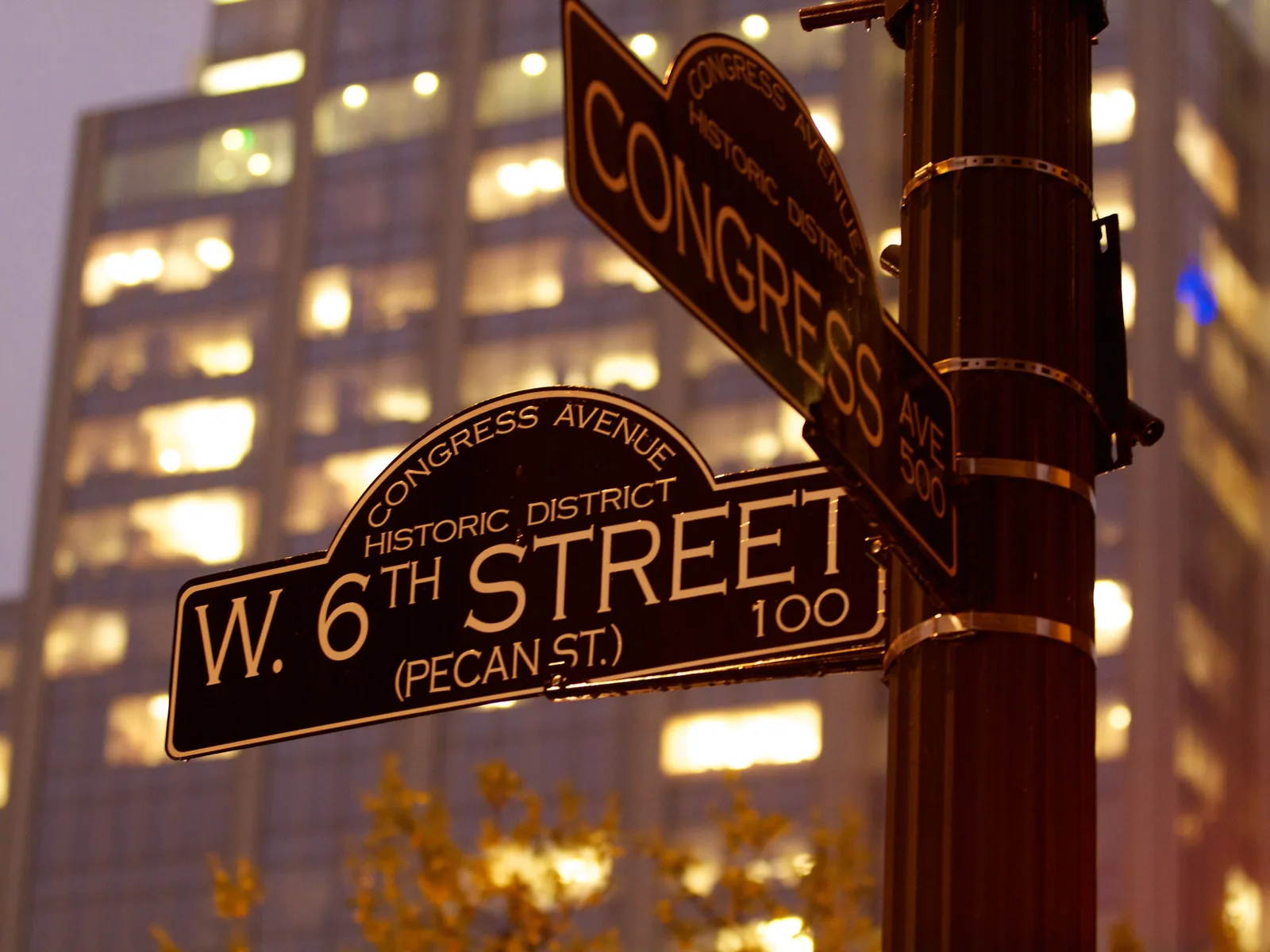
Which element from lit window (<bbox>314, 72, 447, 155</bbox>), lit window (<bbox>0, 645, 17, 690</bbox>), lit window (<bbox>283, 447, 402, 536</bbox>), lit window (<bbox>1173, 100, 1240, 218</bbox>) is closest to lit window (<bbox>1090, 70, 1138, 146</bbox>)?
lit window (<bbox>1173, 100, 1240, 218</bbox>)

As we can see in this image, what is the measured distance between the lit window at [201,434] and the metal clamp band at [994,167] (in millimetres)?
93795

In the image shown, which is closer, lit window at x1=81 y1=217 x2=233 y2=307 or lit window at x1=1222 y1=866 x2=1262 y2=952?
lit window at x1=1222 y1=866 x2=1262 y2=952

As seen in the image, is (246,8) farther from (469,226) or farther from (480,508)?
(480,508)

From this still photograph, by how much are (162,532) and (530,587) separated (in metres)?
93.4

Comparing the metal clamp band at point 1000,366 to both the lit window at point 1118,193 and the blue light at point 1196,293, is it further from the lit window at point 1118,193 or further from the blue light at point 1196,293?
the lit window at point 1118,193

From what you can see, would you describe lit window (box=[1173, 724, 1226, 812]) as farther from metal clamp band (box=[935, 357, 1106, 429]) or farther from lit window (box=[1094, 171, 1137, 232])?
metal clamp band (box=[935, 357, 1106, 429])

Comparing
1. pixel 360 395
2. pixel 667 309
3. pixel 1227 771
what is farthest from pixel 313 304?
pixel 1227 771

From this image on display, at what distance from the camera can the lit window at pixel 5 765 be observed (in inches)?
3826

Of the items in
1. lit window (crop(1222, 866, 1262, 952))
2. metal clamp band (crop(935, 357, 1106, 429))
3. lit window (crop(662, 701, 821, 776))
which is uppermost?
lit window (crop(662, 701, 821, 776))

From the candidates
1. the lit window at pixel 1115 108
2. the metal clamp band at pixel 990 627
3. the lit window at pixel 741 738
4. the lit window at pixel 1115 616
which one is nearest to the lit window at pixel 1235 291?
the lit window at pixel 1115 108

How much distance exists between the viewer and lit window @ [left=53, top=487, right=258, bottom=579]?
9706 centimetres

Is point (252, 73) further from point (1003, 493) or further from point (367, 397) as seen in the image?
point (1003, 493)

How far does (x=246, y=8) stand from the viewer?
108 metres

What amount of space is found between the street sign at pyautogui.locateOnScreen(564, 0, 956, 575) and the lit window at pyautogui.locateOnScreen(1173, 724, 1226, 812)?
249 ft
